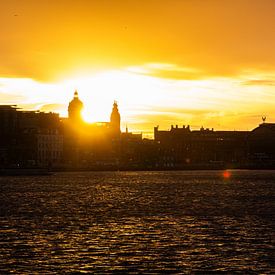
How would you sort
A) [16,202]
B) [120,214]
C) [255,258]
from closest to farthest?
[255,258] → [120,214] → [16,202]

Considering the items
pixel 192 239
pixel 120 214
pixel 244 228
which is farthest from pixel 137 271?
pixel 120 214

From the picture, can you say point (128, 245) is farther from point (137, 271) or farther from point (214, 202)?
point (214, 202)

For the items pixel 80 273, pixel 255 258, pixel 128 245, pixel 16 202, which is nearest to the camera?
pixel 80 273

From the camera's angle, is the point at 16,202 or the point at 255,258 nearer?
the point at 255,258

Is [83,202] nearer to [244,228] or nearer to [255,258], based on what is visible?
[244,228]

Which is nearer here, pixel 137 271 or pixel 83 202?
pixel 137 271

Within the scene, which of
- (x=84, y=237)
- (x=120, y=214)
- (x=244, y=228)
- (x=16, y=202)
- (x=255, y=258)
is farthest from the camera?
(x=16, y=202)

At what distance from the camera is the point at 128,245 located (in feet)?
135

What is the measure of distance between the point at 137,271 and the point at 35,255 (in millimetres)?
6693

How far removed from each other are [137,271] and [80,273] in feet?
8.74

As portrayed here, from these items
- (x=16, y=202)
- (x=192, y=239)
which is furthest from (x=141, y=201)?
(x=192, y=239)

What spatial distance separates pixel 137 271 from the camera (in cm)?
3353

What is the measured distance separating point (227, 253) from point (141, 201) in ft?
137

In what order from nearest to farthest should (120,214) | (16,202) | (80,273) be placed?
(80,273), (120,214), (16,202)
